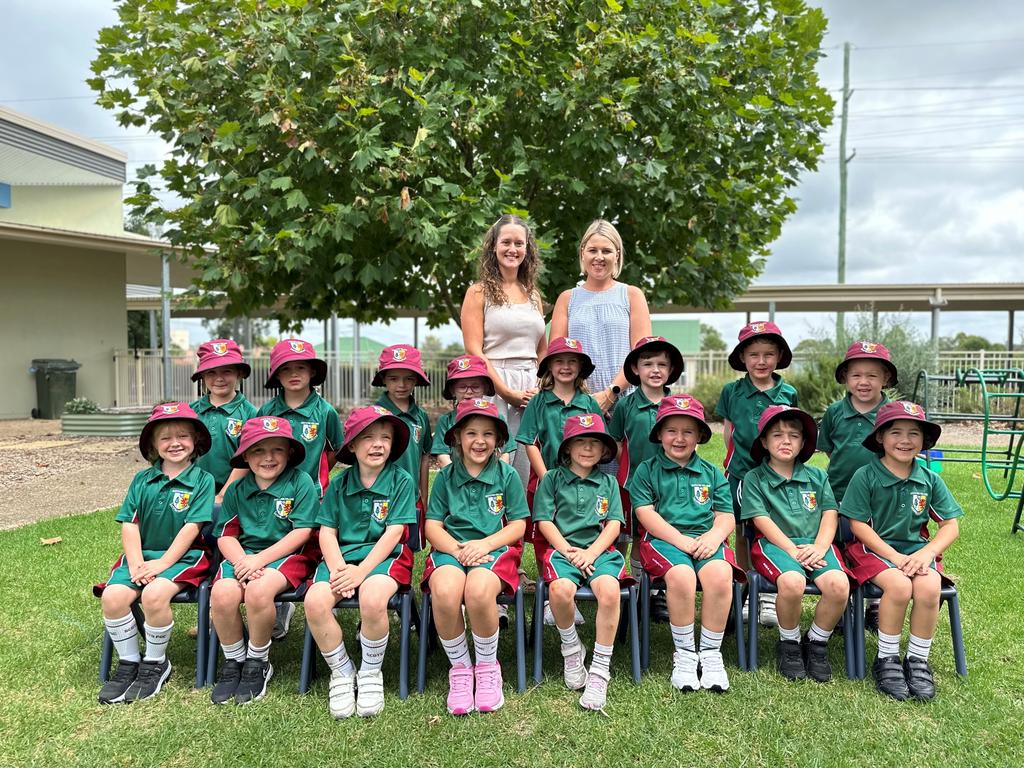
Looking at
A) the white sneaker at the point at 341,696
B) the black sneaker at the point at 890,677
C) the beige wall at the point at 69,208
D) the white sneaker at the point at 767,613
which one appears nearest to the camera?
the white sneaker at the point at 341,696

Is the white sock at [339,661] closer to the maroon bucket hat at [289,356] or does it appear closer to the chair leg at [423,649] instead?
the chair leg at [423,649]

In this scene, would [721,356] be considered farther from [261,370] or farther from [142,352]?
[142,352]

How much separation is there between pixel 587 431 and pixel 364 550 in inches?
45.0

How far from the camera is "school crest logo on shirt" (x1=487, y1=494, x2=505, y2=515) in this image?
3.53m

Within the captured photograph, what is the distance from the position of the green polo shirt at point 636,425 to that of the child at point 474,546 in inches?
27.5

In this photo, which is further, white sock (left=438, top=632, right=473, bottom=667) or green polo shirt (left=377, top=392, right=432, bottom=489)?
green polo shirt (left=377, top=392, right=432, bottom=489)

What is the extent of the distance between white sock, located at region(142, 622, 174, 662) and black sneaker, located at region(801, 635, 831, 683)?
2856 millimetres

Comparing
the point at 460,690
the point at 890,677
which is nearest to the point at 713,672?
the point at 890,677

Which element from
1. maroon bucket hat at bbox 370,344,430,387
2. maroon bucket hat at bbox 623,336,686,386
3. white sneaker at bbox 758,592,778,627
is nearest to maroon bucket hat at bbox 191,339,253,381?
maroon bucket hat at bbox 370,344,430,387

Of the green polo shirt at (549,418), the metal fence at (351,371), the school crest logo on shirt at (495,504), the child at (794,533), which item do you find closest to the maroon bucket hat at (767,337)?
the child at (794,533)

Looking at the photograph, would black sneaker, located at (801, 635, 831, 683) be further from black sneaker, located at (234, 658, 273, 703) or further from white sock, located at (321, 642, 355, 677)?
black sneaker, located at (234, 658, 273, 703)

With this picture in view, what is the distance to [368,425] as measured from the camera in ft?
11.3

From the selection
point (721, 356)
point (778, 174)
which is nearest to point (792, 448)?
point (778, 174)

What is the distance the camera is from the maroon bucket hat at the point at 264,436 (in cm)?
342
